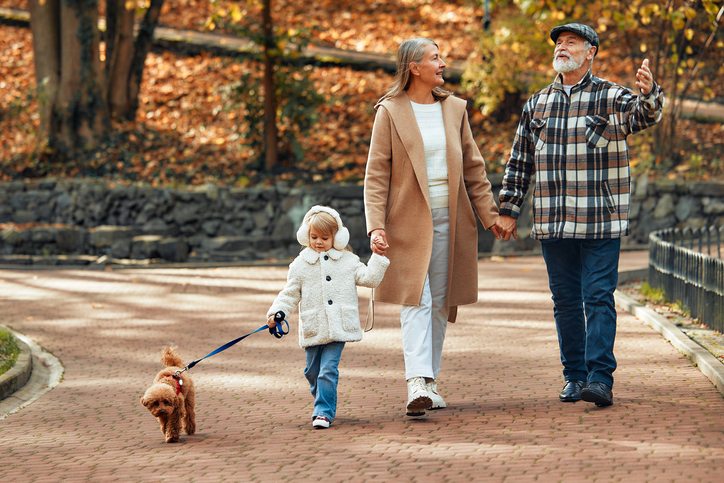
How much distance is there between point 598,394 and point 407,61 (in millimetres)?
2218

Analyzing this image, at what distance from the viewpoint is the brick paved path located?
3820 mm

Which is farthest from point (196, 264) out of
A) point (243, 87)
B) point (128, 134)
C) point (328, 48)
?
point (328, 48)

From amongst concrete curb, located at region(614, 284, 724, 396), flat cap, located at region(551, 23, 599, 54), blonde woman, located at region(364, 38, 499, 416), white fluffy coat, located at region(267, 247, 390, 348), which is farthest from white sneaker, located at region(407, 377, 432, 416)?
flat cap, located at region(551, 23, 599, 54)

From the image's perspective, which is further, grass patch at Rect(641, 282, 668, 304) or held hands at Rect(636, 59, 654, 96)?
grass patch at Rect(641, 282, 668, 304)

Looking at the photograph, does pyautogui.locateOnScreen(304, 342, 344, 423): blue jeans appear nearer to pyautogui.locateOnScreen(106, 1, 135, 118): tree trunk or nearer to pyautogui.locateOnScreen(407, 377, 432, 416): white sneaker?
pyautogui.locateOnScreen(407, 377, 432, 416): white sneaker

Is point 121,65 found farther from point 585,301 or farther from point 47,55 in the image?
point 585,301

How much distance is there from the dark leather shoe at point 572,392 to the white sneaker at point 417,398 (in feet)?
2.86

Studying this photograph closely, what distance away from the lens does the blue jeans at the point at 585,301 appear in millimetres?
4715

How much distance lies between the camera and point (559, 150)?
4848 mm

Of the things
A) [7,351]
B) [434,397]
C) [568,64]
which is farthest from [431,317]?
[7,351]

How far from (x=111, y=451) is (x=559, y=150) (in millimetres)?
3066

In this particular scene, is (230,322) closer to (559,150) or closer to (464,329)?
(464,329)

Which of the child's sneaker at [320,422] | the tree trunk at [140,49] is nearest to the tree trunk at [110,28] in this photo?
the tree trunk at [140,49]

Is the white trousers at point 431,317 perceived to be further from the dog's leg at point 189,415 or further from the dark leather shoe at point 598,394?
the dog's leg at point 189,415
